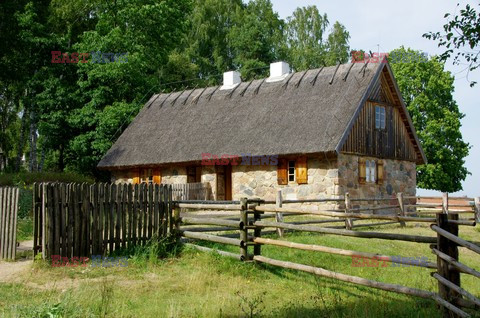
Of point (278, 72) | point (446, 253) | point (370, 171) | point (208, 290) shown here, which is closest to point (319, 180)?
point (370, 171)

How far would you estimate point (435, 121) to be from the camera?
35469mm

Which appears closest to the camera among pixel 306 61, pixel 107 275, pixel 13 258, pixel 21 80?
pixel 107 275

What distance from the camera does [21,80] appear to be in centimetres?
2972

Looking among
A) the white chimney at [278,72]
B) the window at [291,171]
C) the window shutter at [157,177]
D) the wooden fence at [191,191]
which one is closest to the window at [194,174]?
the wooden fence at [191,191]

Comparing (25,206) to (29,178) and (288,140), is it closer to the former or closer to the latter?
(29,178)

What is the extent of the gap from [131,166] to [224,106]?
5.34 m

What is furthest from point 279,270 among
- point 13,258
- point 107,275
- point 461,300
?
point 13,258

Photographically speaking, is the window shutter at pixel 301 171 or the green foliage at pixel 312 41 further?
the green foliage at pixel 312 41

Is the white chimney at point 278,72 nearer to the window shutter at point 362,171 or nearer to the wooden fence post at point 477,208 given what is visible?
the window shutter at point 362,171

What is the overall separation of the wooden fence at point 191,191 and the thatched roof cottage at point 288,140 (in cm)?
30

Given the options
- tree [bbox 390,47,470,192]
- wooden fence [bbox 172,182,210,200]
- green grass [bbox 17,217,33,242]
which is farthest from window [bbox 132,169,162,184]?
tree [bbox 390,47,470,192]

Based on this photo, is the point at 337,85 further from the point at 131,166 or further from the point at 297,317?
the point at 297,317

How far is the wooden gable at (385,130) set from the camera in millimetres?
21250

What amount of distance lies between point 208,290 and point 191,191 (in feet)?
48.5
